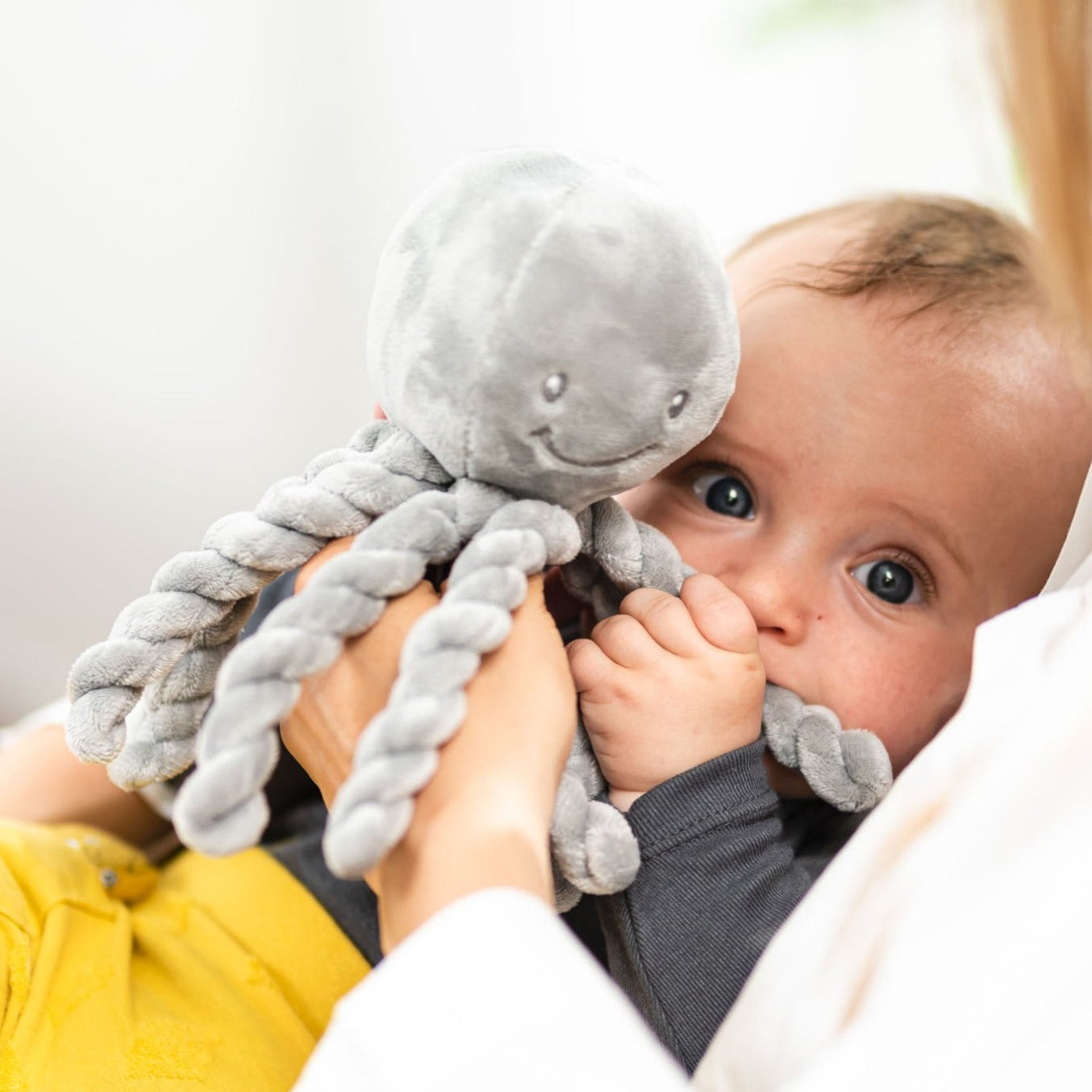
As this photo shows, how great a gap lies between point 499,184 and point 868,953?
1.19ft

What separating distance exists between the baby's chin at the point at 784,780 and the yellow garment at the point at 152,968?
0.33 m

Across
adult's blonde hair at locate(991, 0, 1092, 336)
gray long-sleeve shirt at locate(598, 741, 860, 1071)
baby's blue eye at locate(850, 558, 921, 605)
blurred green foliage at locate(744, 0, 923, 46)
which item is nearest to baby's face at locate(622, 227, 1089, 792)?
baby's blue eye at locate(850, 558, 921, 605)

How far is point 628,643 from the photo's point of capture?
0.62 m

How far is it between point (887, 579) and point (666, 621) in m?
0.21

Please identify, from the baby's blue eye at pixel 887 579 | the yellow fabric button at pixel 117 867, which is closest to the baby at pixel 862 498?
the baby's blue eye at pixel 887 579

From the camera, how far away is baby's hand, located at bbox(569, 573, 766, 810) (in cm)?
62

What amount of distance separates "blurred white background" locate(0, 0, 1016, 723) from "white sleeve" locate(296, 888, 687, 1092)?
3.18ft

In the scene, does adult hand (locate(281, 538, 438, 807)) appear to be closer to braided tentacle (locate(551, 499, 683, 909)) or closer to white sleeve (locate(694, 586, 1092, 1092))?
braided tentacle (locate(551, 499, 683, 909))

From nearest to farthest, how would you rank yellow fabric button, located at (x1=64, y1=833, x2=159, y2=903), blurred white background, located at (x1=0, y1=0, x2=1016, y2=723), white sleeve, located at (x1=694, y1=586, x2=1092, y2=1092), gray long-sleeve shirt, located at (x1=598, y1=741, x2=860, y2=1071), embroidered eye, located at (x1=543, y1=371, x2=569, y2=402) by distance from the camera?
white sleeve, located at (x1=694, y1=586, x2=1092, y2=1092)
embroidered eye, located at (x1=543, y1=371, x2=569, y2=402)
gray long-sleeve shirt, located at (x1=598, y1=741, x2=860, y2=1071)
yellow fabric button, located at (x1=64, y1=833, x2=159, y2=903)
blurred white background, located at (x1=0, y1=0, x2=1016, y2=723)

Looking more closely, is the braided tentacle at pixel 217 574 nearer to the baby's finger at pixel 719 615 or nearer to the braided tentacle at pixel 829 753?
the baby's finger at pixel 719 615

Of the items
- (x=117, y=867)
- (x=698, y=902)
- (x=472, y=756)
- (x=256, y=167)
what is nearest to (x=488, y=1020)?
(x=472, y=756)

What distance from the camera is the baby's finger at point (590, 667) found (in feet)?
2.04

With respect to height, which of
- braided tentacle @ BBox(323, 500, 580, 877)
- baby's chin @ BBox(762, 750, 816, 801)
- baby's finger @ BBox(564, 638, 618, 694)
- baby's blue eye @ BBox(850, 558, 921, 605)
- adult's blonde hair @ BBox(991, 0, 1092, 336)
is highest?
adult's blonde hair @ BBox(991, 0, 1092, 336)

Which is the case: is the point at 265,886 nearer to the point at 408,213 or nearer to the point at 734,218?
the point at 408,213
